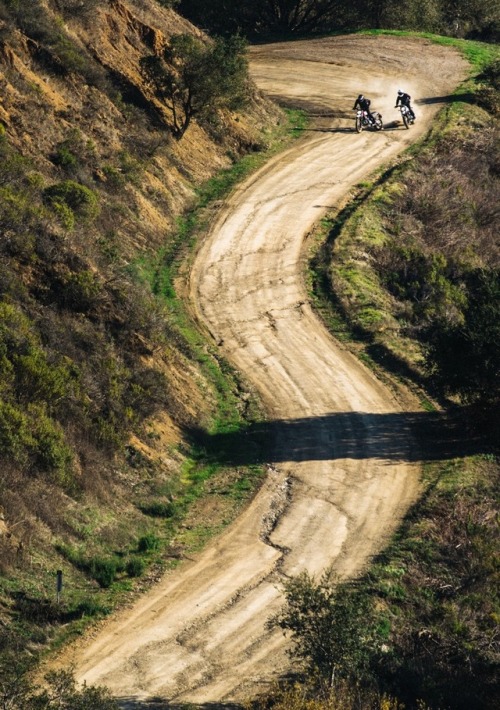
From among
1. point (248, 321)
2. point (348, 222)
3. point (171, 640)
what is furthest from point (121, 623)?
point (348, 222)

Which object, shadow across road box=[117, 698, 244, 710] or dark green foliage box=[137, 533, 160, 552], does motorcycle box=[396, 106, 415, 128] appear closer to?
dark green foliage box=[137, 533, 160, 552]

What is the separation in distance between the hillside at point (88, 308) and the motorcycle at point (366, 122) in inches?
276

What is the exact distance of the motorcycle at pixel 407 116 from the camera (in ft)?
163

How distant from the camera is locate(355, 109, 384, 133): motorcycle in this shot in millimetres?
48812

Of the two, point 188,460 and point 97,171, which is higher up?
point 97,171

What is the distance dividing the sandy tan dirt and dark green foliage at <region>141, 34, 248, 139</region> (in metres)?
3.43

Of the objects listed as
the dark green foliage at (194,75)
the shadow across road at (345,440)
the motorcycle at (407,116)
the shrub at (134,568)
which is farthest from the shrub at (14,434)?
the motorcycle at (407,116)

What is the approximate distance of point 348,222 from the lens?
38.9m

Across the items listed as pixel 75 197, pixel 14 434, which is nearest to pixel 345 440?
pixel 14 434

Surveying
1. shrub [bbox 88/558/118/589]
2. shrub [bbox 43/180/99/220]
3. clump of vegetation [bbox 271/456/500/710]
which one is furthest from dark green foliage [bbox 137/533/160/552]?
shrub [bbox 43/180/99/220]

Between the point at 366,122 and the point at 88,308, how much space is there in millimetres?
26782

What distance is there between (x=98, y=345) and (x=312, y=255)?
45.2 ft

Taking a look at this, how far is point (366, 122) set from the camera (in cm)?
4925

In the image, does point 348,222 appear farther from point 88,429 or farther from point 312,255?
point 88,429
